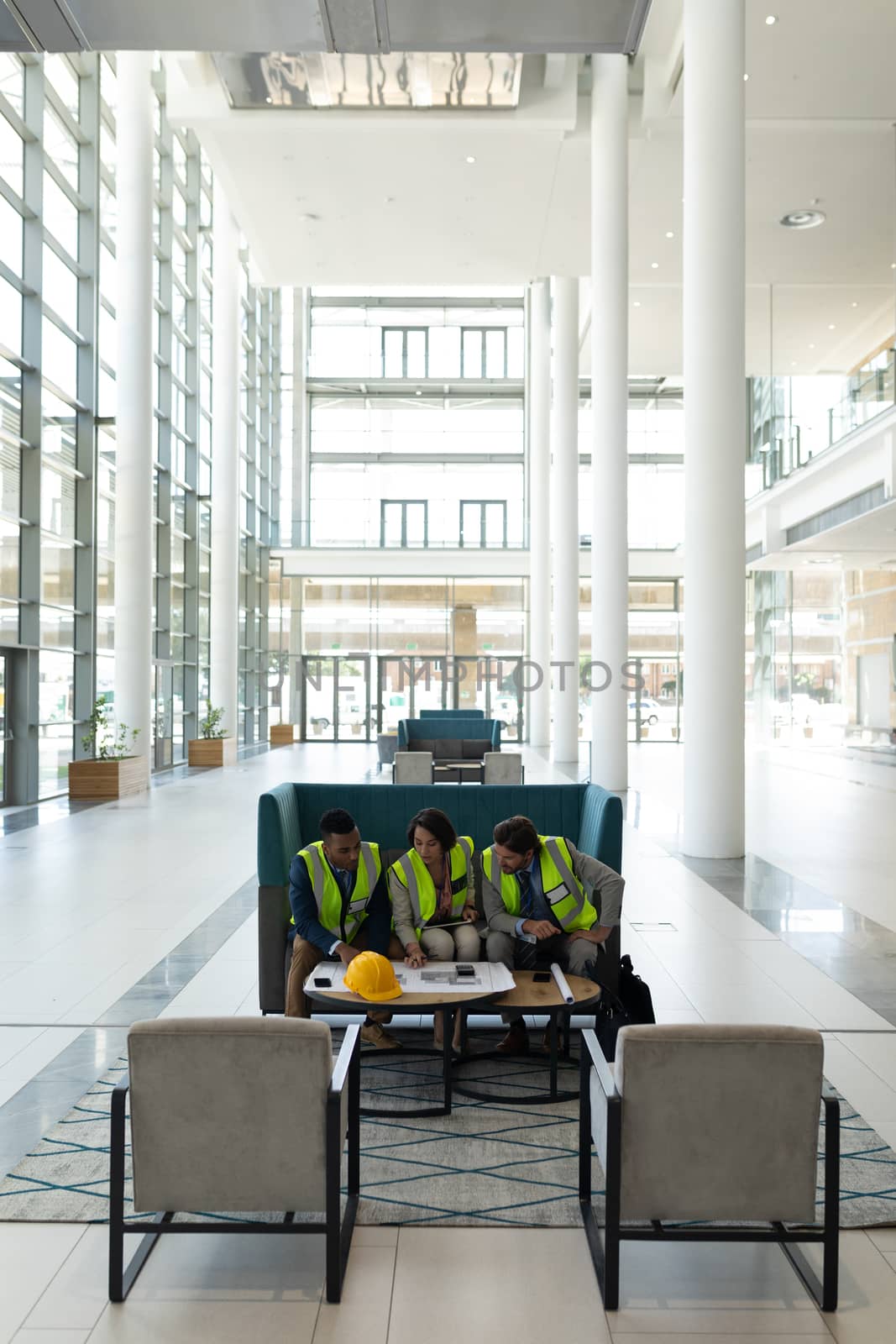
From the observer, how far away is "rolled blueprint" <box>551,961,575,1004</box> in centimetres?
409

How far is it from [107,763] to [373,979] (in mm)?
11634

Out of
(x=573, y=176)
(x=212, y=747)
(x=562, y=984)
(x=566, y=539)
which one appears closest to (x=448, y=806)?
(x=562, y=984)

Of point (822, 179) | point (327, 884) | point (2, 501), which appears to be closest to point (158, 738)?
point (2, 501)

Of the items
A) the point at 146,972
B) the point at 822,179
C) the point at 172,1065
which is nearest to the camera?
the point at 172,1065

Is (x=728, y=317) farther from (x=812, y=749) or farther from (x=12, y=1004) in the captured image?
(x=812, y=749)

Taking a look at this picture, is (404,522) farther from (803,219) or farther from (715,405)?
(715,405)

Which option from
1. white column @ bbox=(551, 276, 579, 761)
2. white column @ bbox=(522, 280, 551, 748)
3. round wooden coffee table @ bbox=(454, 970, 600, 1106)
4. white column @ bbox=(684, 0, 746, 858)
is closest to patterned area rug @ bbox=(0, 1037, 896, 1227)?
round wooden coffee table @ bbox=(454, 970, 600, 1106)

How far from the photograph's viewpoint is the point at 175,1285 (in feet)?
9.75

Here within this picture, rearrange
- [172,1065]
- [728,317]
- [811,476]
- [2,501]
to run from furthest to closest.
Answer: [811,476]
[2,501]
[728,317]
[172,1065]

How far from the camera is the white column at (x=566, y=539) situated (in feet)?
66.3

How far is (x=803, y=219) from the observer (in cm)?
1630

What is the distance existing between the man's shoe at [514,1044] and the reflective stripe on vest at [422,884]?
0.56m

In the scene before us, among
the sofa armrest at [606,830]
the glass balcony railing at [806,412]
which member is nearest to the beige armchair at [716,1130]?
the sofa armrest at [606,830]

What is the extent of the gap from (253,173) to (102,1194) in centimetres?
1561
